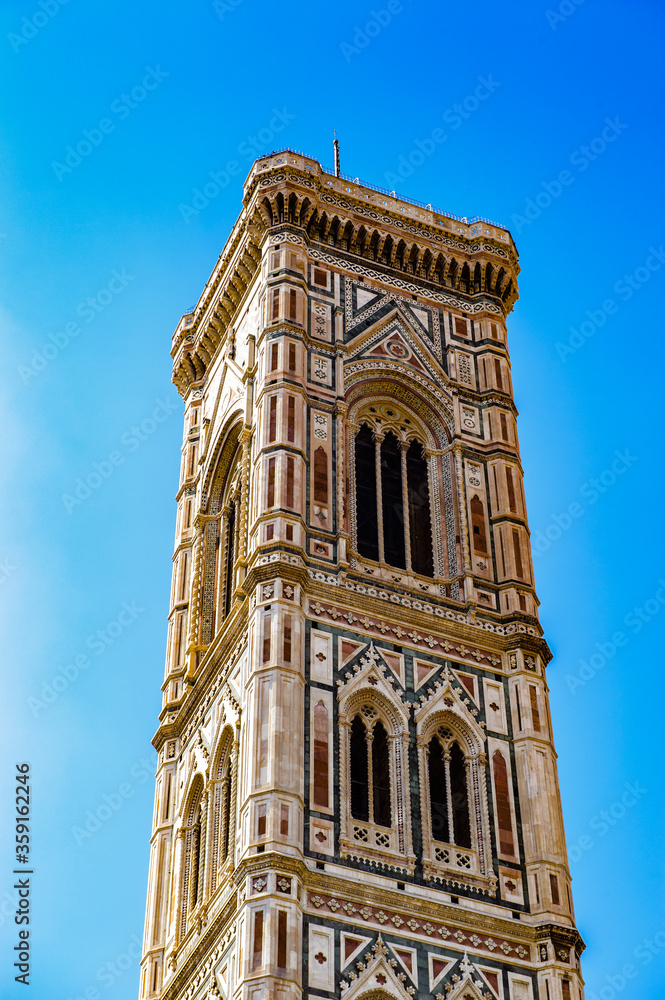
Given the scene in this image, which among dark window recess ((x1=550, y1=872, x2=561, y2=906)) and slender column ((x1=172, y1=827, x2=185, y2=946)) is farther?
slender column ((x1=172, y1=827, x2=185, y2=946))

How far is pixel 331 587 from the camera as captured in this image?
1382 inches

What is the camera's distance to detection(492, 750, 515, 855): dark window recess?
33094mm

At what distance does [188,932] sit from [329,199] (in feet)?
55.2

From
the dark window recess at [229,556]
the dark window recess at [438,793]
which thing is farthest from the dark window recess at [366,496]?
the dark window recess at [438,793]

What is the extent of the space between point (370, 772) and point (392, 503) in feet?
23.5

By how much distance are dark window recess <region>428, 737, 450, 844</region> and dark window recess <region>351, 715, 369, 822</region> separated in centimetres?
124

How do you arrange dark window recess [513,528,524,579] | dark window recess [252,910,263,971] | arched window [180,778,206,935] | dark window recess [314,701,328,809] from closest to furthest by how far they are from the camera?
1. dark window recess [252,910,263,971]
2. dark window recess [314,701,328,809]
3. arched window [180,778,206,935]
4. dark window recess [513,528,524,579]

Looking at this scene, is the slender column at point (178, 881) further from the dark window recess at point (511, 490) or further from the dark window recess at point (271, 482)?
the dark window recess at point (511, 490)

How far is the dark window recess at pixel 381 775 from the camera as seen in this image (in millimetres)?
32531

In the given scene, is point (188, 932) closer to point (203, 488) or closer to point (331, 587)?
point (331, 587)

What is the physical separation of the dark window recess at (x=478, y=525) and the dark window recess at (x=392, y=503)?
4.72 feet

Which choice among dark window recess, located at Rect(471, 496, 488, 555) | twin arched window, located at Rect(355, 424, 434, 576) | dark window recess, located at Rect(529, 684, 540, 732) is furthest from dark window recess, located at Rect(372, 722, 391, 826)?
dark window recess, located at Rect(471, 496, 488, 555)

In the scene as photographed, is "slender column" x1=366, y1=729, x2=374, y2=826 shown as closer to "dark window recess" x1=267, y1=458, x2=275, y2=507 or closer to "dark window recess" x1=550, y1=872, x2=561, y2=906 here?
"dark window recess" x1=550, y1=872, x2=561, y2=906

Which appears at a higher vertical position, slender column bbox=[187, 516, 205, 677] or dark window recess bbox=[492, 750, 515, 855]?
slender column bbox=[187, 516, 205, 677]
